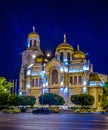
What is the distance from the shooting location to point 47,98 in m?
93.8

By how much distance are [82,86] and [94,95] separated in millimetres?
4278

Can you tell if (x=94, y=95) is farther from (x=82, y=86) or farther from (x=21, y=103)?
(x=21, y=103)

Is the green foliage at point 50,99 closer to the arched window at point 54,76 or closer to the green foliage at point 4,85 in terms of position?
the green foliage at point 4,85

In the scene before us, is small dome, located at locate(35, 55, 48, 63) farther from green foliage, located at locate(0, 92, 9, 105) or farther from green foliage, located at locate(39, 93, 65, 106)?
green foliage, located at locate(0, 92, 9, 105)

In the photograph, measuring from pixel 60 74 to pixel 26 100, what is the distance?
1359 cm

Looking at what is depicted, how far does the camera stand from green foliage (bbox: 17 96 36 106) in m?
95.6

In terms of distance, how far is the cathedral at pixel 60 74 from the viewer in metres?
99.6

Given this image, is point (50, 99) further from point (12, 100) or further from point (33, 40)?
point (33, 40)

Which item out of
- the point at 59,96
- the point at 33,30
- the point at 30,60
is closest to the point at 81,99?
the point at 59,96

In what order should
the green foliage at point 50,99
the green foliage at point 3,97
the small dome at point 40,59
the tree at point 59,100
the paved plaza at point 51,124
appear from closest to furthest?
the paved plaza at point 51,124
the green foliage at point 3,97
the green foliage at point 50,99
the tree at point 59,100
the small dome at point 40,59

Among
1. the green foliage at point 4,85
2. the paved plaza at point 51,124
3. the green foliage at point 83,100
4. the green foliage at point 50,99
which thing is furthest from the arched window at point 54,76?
the paved plaza at point 51,124

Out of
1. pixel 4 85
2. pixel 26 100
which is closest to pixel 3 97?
pixel 4 85

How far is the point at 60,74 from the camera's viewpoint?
10369 centimetres

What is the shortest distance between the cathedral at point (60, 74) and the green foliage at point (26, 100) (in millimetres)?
5389
